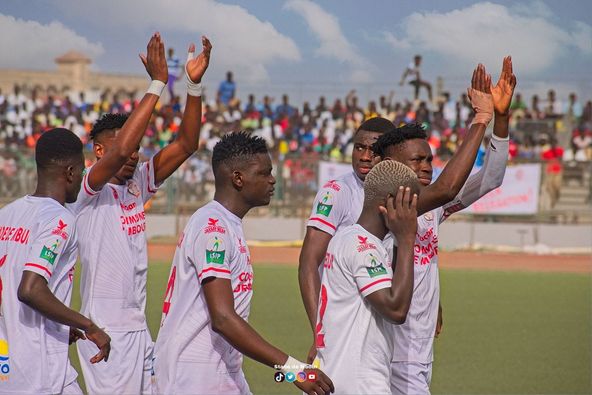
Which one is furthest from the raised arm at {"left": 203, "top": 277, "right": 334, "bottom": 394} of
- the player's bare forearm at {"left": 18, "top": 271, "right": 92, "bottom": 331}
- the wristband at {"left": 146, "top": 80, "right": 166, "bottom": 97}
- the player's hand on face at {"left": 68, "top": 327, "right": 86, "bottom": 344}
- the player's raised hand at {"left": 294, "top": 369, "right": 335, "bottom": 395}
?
the wristband at {"left": 146, "top": 80, "right": 166, "bottom": 97}

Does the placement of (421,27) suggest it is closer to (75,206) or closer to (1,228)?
(75,206)

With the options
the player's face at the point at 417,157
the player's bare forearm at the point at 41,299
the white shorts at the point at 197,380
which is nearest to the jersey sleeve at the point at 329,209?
the player's face at the point at 417,157

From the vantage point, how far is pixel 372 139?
6.46 m

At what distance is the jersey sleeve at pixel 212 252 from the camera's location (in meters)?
4.73

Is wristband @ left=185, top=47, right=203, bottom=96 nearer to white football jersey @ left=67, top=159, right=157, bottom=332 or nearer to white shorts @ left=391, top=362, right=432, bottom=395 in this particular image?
white football jersey @ left=67, top=159, right=157, bottom=332

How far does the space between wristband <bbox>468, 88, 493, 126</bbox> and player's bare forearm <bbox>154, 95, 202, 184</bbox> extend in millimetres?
1815

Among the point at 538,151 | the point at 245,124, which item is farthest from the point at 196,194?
the point at 538,151

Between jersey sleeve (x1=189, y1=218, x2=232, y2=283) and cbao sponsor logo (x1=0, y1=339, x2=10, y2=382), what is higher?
jersey sleeve (x1=189, y1=218, x2=232, y2=283)

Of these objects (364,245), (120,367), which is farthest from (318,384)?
(120,367)

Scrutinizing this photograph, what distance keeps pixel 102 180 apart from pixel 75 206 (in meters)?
0.46

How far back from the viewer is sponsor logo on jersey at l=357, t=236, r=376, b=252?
4.47 meters

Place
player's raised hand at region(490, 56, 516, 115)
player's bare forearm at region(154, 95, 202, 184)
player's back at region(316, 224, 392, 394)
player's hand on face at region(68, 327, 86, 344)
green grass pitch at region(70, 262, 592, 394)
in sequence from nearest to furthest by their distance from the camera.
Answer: player's back at region(316, 224, 392, 394) < player's hand on face at region(68, 327, 86, 344) < player's raised hand at region(490, 56, 516, 115) < player's bare forearm at region(154, 95, 202, 184) < green grass pitch at region(70, 262, 592, 394)

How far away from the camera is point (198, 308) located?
492cm

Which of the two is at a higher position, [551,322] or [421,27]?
[421,27]
